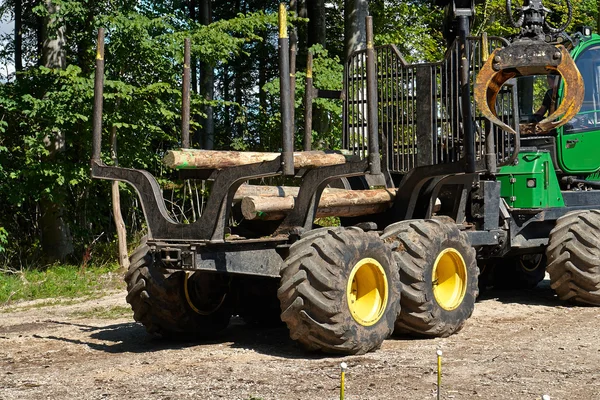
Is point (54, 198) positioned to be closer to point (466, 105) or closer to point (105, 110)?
point (105, 110)

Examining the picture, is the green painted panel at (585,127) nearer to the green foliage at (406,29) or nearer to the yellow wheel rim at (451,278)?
the yellow wheel rim at (451,278)

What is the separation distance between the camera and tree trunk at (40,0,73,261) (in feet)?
52.9

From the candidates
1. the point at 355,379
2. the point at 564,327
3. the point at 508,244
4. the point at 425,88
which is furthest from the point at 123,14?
the point at 355,379

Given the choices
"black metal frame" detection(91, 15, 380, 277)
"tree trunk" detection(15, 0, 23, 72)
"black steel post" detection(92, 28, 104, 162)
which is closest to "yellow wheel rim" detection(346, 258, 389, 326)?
"black metal frame" detection(91, 15, 380, 277)

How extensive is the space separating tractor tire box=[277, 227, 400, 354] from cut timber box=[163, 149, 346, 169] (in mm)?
974

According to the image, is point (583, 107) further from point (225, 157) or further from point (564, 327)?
point (225, 157)

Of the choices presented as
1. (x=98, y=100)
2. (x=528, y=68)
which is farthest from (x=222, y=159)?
(x=528, y=68)

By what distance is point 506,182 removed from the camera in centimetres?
1078

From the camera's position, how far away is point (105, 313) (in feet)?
37.2

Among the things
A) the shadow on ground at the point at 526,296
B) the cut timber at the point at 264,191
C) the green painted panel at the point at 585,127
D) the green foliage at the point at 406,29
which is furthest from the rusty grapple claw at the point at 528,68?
the green foliage at the point at 406,29

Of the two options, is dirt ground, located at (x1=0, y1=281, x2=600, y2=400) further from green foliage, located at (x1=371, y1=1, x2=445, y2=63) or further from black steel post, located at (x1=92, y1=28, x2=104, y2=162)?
green foliage, located at (x1=371, y1=1, x2=445, y2=63)

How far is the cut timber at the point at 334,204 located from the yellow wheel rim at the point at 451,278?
994 mm

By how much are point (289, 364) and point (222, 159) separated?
1961 mm

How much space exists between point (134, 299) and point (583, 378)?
415 centimetres
